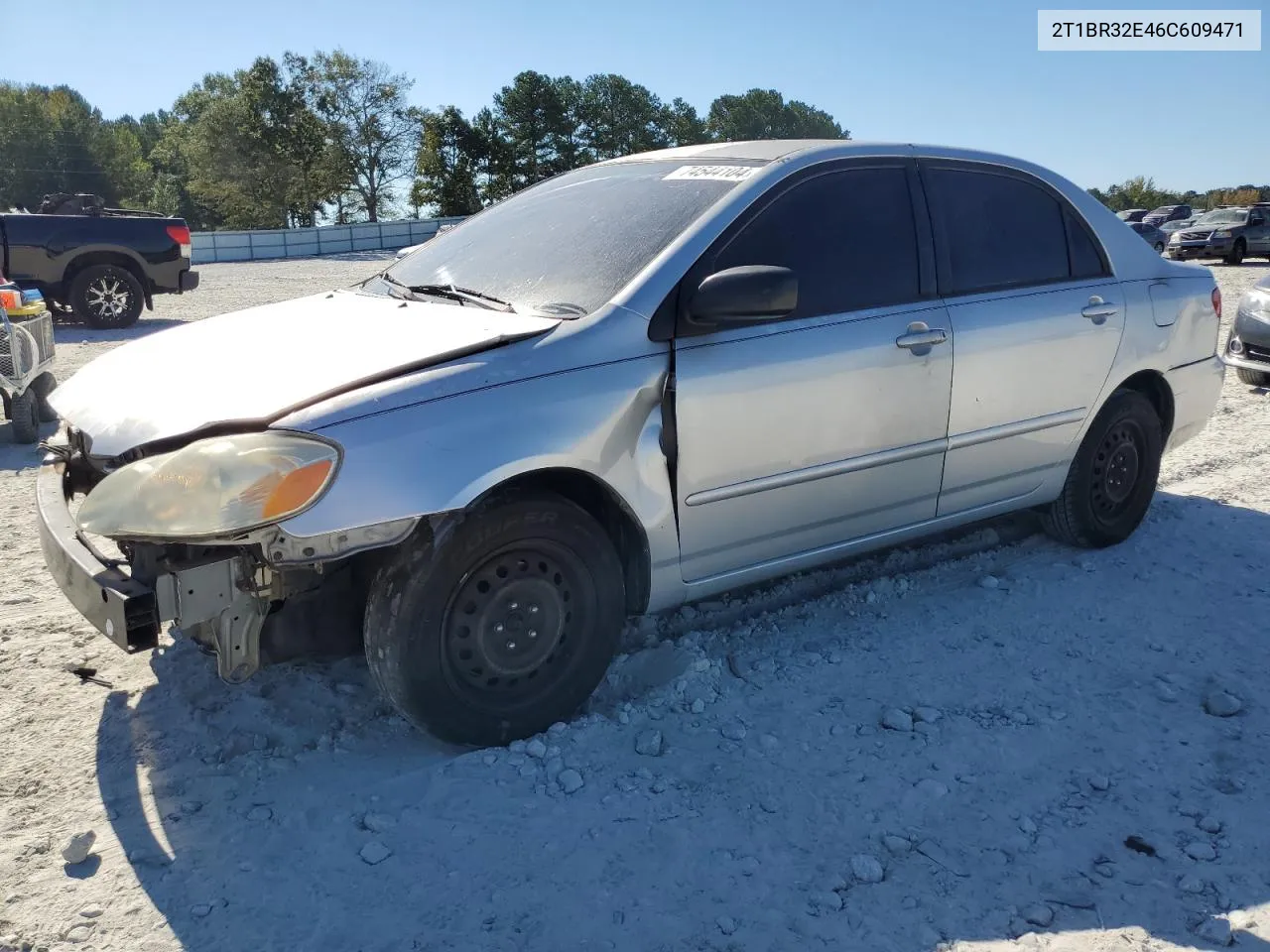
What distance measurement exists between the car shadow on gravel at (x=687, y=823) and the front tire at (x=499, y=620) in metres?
0.15

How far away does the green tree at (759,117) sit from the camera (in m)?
85.6

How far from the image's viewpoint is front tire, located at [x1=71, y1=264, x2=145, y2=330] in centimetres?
1263

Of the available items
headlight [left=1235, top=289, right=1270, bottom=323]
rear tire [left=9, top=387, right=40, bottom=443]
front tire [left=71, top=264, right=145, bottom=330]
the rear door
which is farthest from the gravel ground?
front tire [left=71, top=264, right=145, bottom=330]

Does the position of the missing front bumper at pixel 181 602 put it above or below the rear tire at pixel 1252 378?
above

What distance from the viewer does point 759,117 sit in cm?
8881

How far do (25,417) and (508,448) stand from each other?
17.9 feet

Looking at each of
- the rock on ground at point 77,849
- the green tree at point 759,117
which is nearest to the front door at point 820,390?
the rock on ground at point 77,849

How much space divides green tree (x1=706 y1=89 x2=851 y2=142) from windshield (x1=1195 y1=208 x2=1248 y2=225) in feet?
192

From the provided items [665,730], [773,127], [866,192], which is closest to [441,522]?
[665,730]

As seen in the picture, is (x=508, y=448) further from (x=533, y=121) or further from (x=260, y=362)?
(x=533, y=121)

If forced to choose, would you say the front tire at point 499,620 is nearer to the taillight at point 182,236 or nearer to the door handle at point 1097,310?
the door handle at point 1097,310

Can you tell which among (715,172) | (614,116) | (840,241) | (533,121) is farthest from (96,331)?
(614,116)

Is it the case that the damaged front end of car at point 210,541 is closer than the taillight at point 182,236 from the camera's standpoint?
Yes

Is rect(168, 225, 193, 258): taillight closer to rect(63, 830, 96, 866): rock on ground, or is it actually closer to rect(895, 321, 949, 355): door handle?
rect(895, 321, 949, 355): door handle
